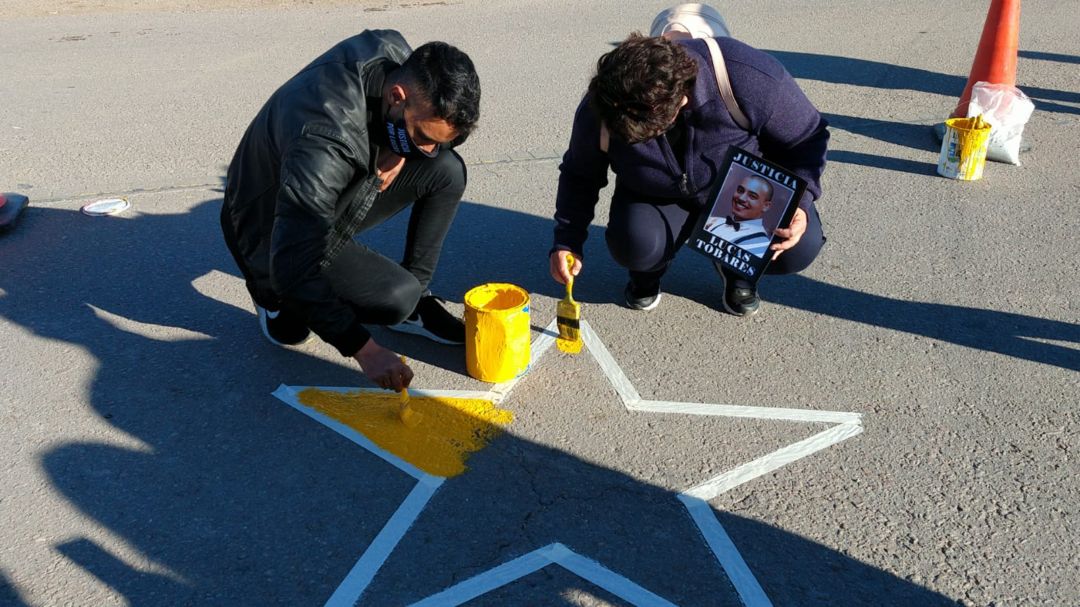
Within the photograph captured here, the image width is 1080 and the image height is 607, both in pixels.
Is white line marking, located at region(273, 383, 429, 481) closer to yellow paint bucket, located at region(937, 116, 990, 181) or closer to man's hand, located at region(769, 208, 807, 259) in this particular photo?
man's hand, located at region(769, 208, 807, 259)

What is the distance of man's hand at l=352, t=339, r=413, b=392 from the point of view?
2.87 m

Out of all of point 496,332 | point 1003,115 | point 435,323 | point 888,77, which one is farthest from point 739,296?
point 888,77

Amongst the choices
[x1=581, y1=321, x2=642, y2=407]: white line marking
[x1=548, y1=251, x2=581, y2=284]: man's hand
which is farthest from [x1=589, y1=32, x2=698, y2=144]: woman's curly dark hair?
[x1=581, y1=321, x2=642, y2=407]: white line marking

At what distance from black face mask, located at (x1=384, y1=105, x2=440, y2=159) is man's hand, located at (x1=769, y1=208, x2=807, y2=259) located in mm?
1402

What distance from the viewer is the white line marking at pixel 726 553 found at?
8.26 ft

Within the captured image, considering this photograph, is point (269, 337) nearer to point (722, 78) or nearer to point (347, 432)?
point (347, 432)

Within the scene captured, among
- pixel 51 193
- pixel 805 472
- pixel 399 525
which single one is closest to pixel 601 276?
pixel 805 472

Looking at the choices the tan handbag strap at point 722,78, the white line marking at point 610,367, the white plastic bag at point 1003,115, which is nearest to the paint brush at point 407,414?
the white line marking at point 610,367

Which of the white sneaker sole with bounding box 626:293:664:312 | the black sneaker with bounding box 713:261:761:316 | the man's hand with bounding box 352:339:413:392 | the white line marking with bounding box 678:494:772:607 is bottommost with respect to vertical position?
the white line marking with bounding box 678:494:772:607

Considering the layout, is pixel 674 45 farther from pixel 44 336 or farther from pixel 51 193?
pixel 51 193

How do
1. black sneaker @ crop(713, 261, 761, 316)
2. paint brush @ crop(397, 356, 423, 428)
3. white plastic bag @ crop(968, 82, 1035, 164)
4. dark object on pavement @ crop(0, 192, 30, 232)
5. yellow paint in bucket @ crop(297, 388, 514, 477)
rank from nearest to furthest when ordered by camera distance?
yellow paint in bucket @ crop(297, 388, 514, 477) → paint brush @ crop(397, 356, 423, 428) → black sneaker @ crop(713, 261, 761, 316) → dark object on pavement @ crop(0, 192, 30, 232) → white plastic bag @ crop(968, 82, 1035, 164)

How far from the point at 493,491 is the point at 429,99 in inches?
49.3

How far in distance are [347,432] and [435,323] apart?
2.20 feet

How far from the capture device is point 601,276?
14.1 ft
